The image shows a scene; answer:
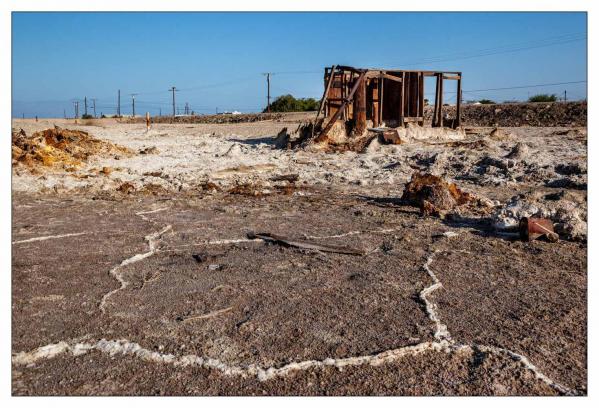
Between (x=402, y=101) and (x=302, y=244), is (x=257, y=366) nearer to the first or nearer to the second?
(x=302, y=244)

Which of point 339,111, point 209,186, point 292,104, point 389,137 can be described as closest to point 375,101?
point 339,111

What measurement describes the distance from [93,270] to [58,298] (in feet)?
1.82

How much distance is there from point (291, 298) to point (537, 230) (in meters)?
2.33

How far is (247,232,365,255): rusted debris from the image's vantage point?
13.9 feet

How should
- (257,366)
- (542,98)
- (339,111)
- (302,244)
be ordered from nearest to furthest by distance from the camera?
(257,366), (302,244), (339,111), (542,98)

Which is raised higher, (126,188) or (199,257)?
(126,188)

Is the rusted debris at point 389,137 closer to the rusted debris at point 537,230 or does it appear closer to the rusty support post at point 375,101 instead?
the rusty support post at point 375,101

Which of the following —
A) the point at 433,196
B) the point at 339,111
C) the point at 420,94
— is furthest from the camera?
the point at 420,94

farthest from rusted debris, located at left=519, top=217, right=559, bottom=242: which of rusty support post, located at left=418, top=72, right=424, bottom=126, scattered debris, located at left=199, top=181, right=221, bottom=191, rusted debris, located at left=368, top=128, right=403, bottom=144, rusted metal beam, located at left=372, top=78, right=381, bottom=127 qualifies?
Answer: rusty support post, located at left=418, top=72, right=424, bottom=126

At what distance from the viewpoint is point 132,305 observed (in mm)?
3209

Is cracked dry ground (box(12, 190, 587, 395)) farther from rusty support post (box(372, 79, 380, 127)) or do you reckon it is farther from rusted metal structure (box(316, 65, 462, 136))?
rusty support post (box(372, 79, 380, 127))

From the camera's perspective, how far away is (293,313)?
308cm

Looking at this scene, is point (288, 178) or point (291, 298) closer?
point (291, 298)

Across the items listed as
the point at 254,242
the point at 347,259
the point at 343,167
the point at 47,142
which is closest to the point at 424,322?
the point at 347,259
